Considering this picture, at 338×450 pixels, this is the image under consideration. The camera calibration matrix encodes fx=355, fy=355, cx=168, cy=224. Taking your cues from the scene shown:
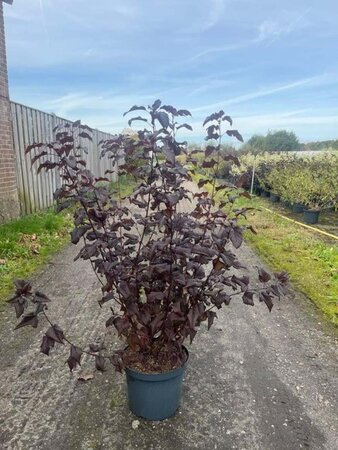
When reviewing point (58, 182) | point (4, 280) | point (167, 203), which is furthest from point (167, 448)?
point (58, 182)

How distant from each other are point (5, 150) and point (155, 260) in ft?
16.3

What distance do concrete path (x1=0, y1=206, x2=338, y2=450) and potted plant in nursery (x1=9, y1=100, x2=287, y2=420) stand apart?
7.2 inches

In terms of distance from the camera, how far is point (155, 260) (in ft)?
5.64

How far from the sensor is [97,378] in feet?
7.68

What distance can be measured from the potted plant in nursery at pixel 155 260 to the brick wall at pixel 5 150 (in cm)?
437

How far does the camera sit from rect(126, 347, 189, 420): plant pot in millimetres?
1906

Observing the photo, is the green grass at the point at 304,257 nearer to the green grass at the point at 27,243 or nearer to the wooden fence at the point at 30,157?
the green grass at the point at 27,243

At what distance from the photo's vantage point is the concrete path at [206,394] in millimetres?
1876

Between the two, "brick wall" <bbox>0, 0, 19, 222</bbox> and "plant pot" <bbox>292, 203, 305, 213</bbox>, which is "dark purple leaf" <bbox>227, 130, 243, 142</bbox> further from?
"plant pot" <bbox>292, 203, 305, 213</bbox>

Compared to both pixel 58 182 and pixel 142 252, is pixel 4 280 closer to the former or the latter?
pixel 142 252

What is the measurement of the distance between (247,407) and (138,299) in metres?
0.98

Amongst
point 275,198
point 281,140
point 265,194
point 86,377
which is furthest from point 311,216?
point 281,140

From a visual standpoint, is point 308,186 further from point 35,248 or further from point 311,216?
point 35,248

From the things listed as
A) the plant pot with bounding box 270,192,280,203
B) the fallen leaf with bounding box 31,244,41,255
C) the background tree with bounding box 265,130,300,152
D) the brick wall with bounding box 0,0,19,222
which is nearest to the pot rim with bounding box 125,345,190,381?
the fallen leaf with bounding box 31,244,41,255
